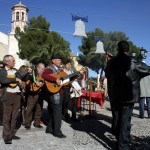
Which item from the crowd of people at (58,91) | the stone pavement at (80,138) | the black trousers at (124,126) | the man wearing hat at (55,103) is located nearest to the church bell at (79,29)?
the crowd of people at (58,91)

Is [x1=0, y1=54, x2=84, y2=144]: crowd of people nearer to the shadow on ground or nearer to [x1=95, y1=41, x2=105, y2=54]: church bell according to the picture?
the shadow on ground

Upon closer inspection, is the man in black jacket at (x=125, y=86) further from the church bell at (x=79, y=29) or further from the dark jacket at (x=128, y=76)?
the church bell at (x=79, y=29)

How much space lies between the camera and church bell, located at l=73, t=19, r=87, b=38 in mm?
13355

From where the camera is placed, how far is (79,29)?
13727 mm

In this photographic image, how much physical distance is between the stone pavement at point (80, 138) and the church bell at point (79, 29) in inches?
205

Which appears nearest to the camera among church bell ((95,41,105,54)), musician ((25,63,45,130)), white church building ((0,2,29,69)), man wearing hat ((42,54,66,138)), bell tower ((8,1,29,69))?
man wearing hat ((42,54,66,138))

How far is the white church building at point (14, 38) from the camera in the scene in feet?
236

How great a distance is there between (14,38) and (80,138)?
67.3 m

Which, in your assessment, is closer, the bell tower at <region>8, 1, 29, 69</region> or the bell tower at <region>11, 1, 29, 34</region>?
the bell tower at <region>8, 1, 29, 69</region>

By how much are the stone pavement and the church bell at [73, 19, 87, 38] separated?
5.22 metres

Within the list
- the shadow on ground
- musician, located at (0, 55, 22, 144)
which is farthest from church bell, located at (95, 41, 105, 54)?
musician, located at (0, 55, 22, 144)

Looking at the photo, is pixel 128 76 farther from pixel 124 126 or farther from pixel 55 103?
pixel 55 103

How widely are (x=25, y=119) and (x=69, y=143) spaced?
220 cm

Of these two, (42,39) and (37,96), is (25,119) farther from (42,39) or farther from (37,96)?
(42,39)
